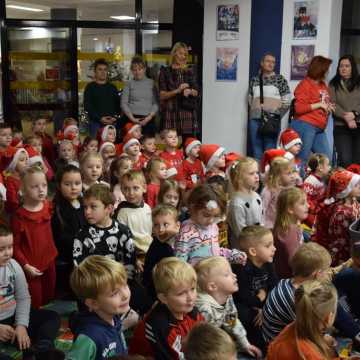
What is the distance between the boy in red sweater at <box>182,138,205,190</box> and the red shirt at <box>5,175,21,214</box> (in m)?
1.81

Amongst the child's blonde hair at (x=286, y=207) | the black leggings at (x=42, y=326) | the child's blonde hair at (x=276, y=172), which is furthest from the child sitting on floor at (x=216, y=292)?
the child's blonde hair at (x=276, y=172)

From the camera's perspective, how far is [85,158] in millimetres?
4781

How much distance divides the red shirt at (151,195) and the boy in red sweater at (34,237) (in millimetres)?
1179

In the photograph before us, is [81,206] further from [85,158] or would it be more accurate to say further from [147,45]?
[147,45]

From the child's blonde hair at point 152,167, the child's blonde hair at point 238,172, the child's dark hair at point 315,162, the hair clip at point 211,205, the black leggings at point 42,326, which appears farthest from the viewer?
the child's dark hair at point 315,162

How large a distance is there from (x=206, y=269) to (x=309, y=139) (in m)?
4.63

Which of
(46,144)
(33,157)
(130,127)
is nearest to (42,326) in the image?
(33,157)

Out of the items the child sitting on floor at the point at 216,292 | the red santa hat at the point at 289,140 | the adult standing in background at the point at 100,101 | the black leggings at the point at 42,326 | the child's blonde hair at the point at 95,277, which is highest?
the adult standing in background at the point at 100,101

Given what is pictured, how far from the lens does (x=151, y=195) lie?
4.94m

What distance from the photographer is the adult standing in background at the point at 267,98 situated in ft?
25.5

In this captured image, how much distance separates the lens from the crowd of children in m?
2.53

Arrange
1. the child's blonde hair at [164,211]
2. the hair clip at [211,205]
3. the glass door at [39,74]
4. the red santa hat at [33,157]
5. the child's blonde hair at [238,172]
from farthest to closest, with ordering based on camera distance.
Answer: the glass door at [39,74], the red santa hat at [33,157], the child's blonde hair at [238,172], the hair clip at [211,205], the child's blonde hair at [164,211]

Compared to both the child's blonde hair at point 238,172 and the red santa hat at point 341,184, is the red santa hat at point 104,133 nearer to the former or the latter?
the child's blonde hair at point 238,172

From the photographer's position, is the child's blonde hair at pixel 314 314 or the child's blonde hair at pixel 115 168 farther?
the child's blonde hair at pixel 115 168
